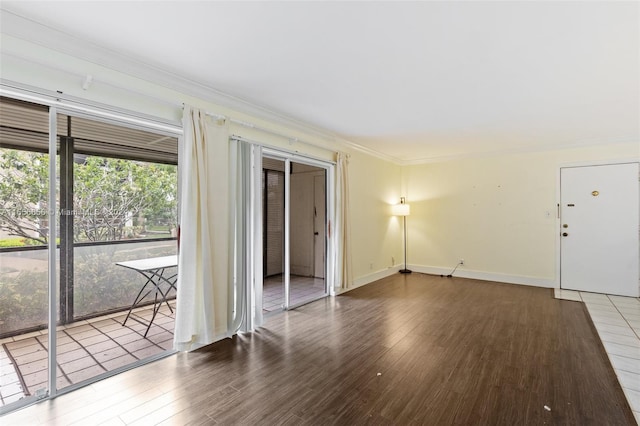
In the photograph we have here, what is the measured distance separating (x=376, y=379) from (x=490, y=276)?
4.63 metres

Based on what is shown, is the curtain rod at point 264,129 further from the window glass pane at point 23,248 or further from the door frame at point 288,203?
the window glass pane at point 23,248

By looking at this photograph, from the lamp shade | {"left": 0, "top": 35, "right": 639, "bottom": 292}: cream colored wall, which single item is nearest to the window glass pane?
{"left": 0, "top": 35, "right": 639, "bottom": 292}: cream colored wall

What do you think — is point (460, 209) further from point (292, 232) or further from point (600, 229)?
point (292, 232)

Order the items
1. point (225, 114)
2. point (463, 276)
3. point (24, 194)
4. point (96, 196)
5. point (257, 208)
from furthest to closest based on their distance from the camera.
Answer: point (463, 276), point (257, 208), point (225, 114), point (96, 196), point (24, 194)

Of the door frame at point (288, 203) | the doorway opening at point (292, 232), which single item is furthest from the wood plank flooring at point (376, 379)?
the door frame at point (288, 203)

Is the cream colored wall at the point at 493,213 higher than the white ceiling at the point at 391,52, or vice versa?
the white ceiling at the point at 391,52

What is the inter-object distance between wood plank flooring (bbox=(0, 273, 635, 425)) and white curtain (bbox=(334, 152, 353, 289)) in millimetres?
1221

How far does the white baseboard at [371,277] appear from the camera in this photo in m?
5.20

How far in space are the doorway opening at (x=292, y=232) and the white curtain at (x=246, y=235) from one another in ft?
1.23

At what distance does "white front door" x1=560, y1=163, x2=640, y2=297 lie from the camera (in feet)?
15.7

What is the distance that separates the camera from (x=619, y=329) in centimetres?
347

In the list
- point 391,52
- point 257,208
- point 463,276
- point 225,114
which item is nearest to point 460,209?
point 463,276

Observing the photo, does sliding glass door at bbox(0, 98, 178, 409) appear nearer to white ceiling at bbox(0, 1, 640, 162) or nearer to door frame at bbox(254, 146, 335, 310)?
white ceiling at bbox(0, 1, 640, 162)

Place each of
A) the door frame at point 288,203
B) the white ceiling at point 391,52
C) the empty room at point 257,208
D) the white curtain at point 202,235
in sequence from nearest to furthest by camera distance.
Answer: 1. the white ceiling at point 391,52
2. the empty room at point 257,208
3. the white curtain at point 202,235
4. the door frame at point 288,203
